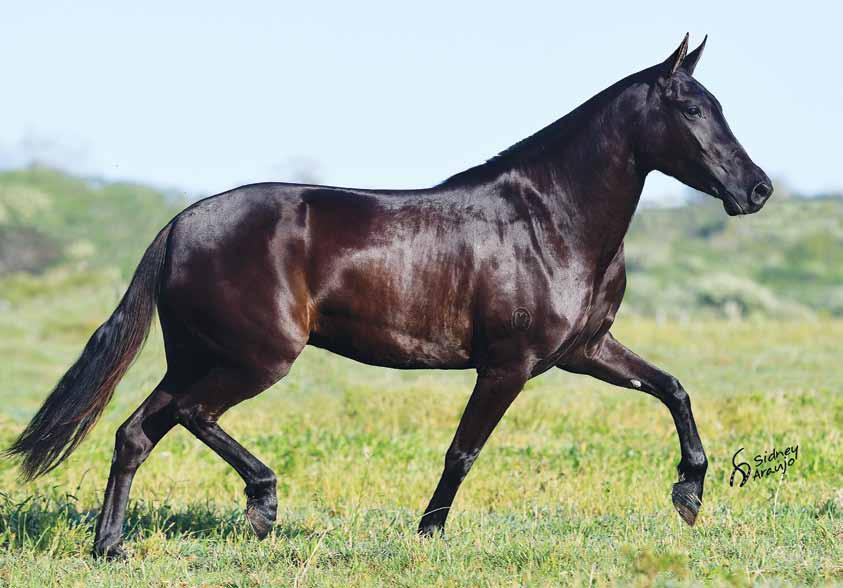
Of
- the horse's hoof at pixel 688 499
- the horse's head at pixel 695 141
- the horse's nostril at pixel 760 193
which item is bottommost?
the horse's hoof at pixel 688 499

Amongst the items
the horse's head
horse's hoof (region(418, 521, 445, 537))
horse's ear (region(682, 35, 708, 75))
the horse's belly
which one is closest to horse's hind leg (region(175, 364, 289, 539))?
the horse's belly

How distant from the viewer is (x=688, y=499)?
5.77 m

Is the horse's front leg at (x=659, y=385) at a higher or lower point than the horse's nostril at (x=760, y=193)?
lower

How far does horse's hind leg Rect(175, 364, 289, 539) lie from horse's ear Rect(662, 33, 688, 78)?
2.29m

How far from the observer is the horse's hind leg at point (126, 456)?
18.2 feet

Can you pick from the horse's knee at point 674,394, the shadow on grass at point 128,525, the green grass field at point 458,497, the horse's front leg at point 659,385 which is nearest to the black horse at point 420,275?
the horse's front leg at point 659,385

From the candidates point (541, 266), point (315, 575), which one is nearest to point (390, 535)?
point (315, 575)

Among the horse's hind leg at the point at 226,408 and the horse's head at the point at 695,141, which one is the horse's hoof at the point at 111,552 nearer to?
the horse's hind leg at the point at 226,408

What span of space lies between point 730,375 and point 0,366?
37.8 feet

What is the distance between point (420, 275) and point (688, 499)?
1734mm

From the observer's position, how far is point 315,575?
476 centimetres

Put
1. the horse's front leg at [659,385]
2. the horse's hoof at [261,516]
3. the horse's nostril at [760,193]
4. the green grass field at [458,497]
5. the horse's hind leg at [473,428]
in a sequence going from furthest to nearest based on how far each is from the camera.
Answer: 1. the horse's front leg at [659,385]
2. the horse's hoof at [261,516]
3. the horse's hind leg at [473,428]
4. the horse's nostril at [760,193]
5. the green grass field at [458,497]

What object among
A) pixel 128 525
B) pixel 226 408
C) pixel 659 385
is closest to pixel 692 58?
pixel 659 385

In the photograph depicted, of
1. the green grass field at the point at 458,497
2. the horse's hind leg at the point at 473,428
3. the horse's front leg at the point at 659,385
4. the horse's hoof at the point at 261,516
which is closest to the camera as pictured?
the green grass field at the point at 458,497
